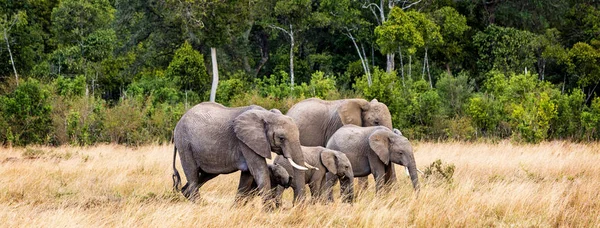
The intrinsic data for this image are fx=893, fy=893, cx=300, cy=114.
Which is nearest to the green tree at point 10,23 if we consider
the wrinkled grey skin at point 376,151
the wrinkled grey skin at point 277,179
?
the wrinkled grey skin at point 376,151

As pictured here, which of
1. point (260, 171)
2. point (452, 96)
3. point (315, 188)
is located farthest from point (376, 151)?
point (452, 96)

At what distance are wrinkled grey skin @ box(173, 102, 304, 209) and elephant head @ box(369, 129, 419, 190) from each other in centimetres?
168

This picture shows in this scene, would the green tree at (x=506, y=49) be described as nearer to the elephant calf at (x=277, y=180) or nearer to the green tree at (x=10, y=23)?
the green tree at (x=10, y=23)

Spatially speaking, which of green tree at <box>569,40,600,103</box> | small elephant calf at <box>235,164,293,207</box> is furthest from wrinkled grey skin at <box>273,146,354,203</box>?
green tree at <box>569,40,600,103</box>

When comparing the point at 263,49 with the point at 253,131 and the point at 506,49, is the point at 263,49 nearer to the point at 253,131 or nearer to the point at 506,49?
the point at 506,49

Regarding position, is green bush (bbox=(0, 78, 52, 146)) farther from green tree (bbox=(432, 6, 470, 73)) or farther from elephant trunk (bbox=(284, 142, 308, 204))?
green tree (bbox=(432, 6, 470, 73))

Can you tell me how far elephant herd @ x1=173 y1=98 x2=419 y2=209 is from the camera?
A: 11.1 metres

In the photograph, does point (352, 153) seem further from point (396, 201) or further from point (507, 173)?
point (507, 173)

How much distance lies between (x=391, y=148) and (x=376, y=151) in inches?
11.6

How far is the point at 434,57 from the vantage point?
41375mm

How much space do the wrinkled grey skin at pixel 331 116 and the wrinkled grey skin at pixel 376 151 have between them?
1.77 m

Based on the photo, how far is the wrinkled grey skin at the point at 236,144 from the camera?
36.4ft

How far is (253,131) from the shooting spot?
36.6ft

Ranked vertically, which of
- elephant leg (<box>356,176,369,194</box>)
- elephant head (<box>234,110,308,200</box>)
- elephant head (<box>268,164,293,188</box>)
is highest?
elephant head (<box>234,110,308,200</box>)
